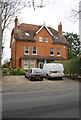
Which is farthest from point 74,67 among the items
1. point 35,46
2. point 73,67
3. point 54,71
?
point 35,46

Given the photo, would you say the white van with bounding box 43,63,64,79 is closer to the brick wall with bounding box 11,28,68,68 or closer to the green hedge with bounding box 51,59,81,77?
the green hedge with bounding box 51,59,81,77

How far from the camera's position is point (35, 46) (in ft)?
108

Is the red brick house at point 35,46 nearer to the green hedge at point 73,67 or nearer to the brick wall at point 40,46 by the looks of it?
the brick wall at point 40,46

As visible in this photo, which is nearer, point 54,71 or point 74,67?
point 54,71

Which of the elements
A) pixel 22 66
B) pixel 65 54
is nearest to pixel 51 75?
pixel 22 66

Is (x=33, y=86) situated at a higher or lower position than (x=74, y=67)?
lower

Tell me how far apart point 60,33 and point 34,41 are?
28.7 feet

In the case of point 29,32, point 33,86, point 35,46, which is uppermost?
point 29,32

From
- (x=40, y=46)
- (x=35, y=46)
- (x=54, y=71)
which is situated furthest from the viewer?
(x=40, y=46)

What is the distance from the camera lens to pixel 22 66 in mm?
30484

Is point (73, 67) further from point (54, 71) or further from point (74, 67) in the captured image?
point (54, 71)

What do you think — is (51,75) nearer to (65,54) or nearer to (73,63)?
(73,63)

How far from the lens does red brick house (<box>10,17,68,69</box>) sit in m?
31.2

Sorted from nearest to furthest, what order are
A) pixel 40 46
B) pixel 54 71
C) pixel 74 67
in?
pixel 54 71 → pixel 74 67 → pixel 40 46
